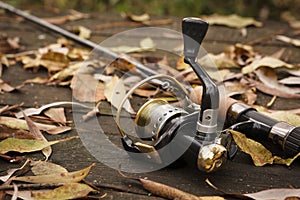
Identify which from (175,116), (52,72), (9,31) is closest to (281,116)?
(175,116)

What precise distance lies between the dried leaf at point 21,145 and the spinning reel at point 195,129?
228 mm

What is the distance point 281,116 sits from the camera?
1.43 m

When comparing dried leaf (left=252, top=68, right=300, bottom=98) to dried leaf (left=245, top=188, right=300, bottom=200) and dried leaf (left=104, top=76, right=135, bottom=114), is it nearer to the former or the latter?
dried leaf (left=104, top=76, right=135, bottom=114)

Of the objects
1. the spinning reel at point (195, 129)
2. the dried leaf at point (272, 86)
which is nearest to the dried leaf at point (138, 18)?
the dried leaf at point (272, 86)

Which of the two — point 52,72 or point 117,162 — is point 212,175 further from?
point 52,72

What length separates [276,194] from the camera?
1.12 metres

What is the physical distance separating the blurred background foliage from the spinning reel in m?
2.19

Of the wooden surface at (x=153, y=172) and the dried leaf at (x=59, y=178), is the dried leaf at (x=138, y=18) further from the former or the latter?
the dried leaf at (x=59, y=178)

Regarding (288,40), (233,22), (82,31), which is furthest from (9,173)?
(233,22)

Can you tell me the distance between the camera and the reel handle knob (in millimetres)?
1130

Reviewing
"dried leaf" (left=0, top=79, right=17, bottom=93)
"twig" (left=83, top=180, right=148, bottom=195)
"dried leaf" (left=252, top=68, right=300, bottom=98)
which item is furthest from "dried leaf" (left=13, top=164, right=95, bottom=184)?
"dried leaf" (left=252, top=68, right=300, bottom=98)

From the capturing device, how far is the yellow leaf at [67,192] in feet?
3.54

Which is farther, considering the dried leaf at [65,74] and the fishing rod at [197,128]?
the dried leaf at [65,74]

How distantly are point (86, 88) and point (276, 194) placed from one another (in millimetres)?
790
